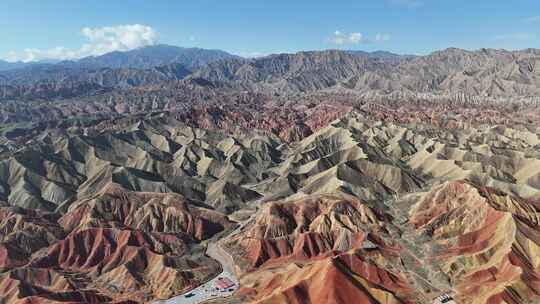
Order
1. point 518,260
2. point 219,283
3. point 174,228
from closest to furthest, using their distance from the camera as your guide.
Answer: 1. point 518,260
2. point 219,283
3. point 174,228

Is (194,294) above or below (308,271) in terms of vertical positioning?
below

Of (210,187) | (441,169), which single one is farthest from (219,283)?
(441,169)

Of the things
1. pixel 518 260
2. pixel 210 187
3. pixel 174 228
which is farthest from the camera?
pixel 210 187

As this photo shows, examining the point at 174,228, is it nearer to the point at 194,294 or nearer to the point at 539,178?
the point at 194,294

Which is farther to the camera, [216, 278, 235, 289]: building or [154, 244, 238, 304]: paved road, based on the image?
[216, 278, 235, 289]: building

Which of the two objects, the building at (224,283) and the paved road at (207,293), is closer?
the paved road at (207,293)

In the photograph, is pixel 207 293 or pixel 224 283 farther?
pixel 224 283

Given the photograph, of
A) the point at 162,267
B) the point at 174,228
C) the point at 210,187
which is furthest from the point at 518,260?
the point at 210,187

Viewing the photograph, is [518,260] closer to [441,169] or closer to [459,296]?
[459,296]

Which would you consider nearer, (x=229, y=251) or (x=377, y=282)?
(x=377, y=282)
